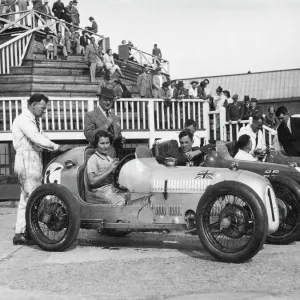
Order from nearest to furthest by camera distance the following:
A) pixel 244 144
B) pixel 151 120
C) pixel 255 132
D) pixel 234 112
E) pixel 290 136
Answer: pixel 244 144, pixel 290 136, pixel 255 132, pixel 151 120, pixel 234 112

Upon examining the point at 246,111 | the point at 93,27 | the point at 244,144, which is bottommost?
the point at 244,144

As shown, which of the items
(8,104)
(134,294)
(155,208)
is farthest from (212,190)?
(8,104)

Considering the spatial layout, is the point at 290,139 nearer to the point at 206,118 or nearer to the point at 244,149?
the point at 244,149

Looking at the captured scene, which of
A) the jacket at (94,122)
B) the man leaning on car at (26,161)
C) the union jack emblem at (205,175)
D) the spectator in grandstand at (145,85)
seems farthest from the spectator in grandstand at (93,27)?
the union jack emblem at (205,175)

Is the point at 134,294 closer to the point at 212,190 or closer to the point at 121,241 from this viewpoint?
the point at 212,190

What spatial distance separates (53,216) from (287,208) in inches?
106

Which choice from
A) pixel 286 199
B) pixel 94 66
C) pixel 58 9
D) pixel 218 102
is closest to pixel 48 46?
pixel 94 66

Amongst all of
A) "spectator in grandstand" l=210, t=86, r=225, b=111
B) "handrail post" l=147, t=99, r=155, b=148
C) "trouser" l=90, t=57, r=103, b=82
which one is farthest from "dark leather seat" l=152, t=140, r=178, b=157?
"trouser" l=90, t=57, r=103, b=82

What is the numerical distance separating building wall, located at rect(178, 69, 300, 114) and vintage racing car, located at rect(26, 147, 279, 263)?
121 ft

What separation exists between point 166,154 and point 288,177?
58.4 inches

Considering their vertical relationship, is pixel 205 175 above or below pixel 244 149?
below

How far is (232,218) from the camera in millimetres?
6762

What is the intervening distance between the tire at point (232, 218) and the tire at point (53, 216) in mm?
1483

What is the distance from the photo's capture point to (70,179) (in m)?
8.00
